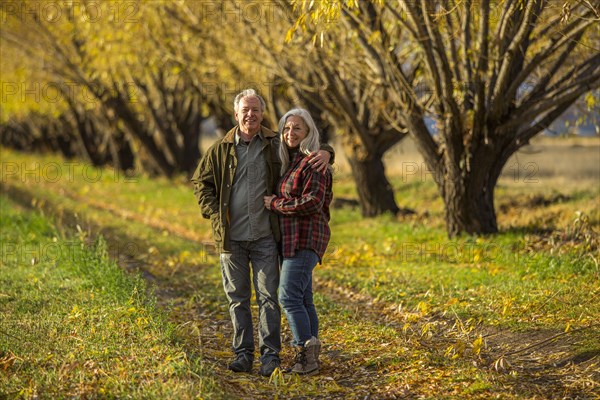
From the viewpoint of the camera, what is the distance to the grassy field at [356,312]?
5836 millimetres

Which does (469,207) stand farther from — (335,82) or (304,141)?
(304,141)

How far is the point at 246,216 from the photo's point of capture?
245 inches

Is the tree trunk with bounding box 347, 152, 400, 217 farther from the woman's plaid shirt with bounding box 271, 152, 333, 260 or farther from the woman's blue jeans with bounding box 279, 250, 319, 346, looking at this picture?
the woman's blue jeans with bounding box 279, 250, 319, 346

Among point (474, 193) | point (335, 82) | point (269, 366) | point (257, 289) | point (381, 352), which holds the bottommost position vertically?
point (381, 352)

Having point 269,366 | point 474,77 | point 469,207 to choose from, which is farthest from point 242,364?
point 469,207

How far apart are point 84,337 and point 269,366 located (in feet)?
5.32

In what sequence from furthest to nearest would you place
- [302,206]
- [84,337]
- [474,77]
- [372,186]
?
[372,186], [474,77], [84,337], [302,206]

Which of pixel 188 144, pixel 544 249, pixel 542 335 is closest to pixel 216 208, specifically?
pixel 542 335

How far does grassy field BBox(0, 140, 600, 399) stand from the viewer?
230 inches

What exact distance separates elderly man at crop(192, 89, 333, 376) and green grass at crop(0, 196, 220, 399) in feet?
1.75

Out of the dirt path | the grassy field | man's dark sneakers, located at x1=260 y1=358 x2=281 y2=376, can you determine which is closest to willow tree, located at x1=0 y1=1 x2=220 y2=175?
the grassy field

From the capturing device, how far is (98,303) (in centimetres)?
784

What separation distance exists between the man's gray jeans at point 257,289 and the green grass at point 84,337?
0.44 meters

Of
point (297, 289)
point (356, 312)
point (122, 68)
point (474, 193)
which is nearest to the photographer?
point (297, 289)
